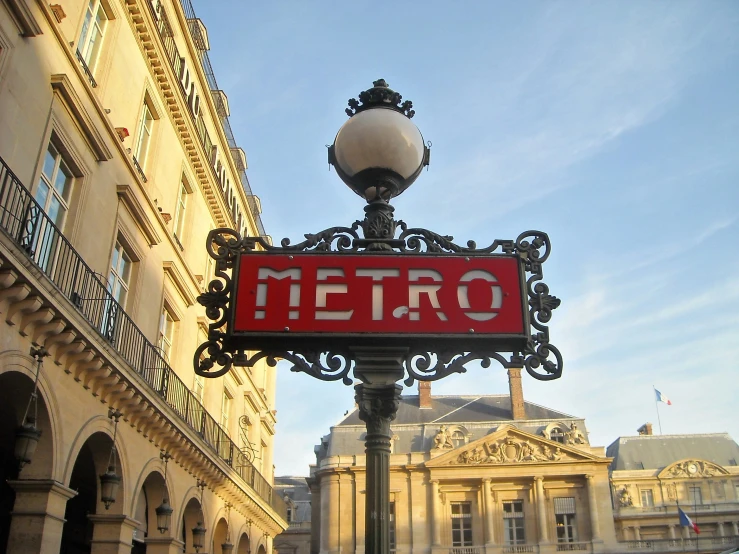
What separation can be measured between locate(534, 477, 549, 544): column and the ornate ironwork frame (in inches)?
1885

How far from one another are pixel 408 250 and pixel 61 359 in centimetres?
901

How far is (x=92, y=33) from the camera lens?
14.3m

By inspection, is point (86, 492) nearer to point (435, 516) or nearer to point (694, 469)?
point (435, 516)

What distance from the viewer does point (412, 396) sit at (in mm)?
58906

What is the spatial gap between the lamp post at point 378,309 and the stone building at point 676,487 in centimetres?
5964

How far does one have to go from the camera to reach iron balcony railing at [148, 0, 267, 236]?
17.7 metres

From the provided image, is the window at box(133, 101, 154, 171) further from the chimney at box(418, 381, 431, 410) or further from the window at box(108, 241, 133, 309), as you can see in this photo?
the chimney at box(418, 381, 431, 410)

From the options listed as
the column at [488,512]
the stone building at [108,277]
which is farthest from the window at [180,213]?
the column at [488,512]

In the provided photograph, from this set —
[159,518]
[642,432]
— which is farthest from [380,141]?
[642,432]

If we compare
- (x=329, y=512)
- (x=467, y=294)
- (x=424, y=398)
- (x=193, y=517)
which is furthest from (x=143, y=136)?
(x=424, y=398)

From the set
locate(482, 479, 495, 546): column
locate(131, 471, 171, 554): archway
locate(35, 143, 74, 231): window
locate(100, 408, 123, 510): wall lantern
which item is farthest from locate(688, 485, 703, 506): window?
locate(35, 143, 74, 231): window

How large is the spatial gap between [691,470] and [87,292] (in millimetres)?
59597

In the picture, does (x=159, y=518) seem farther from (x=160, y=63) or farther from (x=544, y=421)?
(x=544, y=421)

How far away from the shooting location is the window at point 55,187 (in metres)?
12.2
